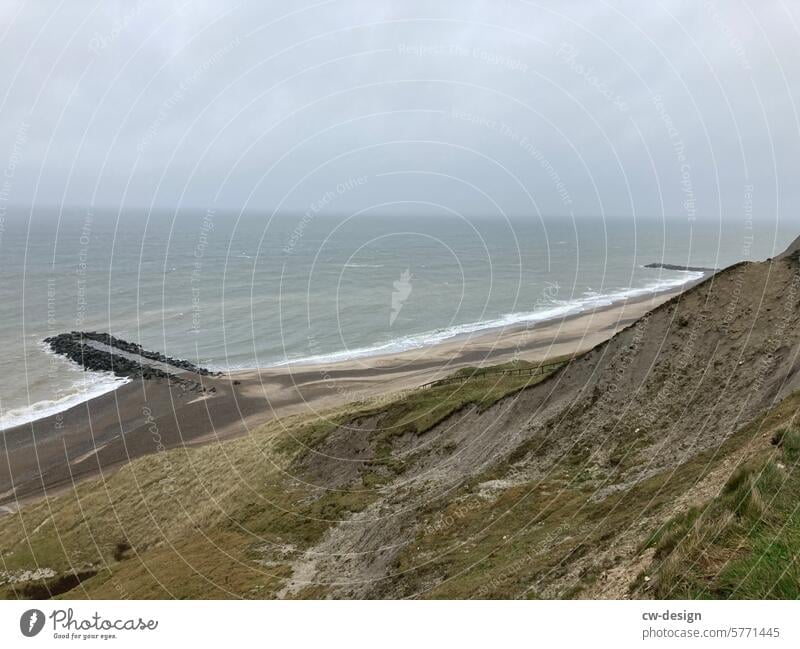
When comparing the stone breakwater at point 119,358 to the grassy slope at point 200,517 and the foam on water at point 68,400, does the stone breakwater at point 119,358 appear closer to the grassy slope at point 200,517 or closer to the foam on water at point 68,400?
the foam on water at point 68,400

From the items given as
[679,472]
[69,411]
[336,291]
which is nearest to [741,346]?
[679,472]

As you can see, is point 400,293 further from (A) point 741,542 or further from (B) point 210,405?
(A) point 741,542

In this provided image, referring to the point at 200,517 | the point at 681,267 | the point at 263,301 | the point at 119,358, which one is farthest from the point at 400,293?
the point at 681,267

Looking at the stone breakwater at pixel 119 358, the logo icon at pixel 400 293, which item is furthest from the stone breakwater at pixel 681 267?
the stone breakwater at pixel 119 358

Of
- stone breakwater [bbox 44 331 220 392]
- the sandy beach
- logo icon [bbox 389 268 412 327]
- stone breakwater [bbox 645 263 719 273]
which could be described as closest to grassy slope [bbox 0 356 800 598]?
the sandy beach

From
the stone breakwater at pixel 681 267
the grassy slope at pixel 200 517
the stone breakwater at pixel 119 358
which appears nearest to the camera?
the grassy slope at pixel 200 517
